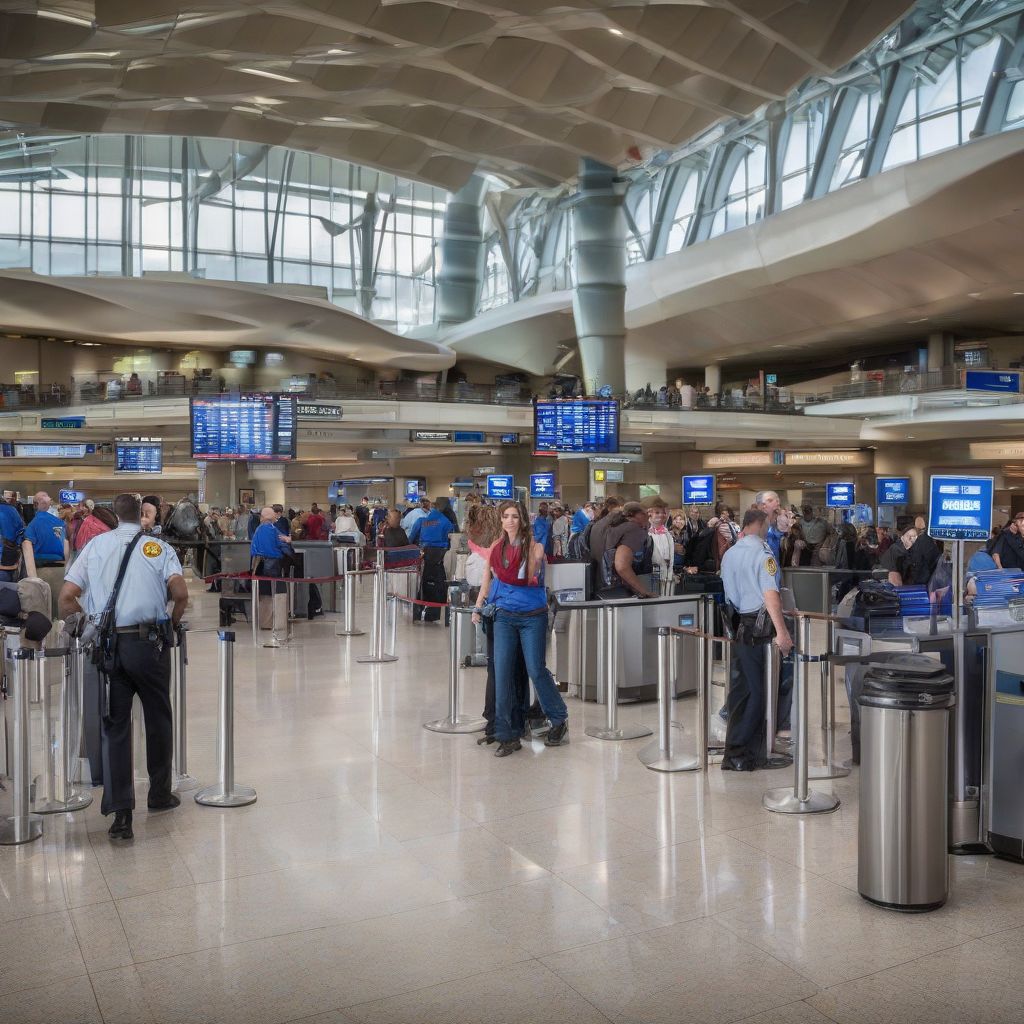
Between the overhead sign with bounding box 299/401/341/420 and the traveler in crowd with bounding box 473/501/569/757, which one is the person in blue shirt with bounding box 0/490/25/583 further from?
the overhead sign with bounding box 299/401/341/420

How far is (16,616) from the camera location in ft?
20.1

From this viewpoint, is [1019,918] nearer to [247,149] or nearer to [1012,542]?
[1012,542]

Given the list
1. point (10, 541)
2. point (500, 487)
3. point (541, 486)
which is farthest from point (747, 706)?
point (541, 486)

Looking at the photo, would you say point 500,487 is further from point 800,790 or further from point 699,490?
point 800,790

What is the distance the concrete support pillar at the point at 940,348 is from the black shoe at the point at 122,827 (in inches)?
1575

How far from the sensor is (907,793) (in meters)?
4.20

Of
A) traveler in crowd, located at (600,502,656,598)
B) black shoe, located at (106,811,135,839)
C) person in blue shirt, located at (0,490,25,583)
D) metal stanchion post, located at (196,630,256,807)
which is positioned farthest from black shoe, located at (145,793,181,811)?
person in blue shirt, located at (0,490,25,583)

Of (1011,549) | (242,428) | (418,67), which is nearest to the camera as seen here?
(1011,549)

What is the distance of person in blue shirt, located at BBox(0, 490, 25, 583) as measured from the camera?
11961mm

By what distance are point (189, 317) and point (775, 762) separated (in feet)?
127

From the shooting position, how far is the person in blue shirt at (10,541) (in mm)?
11961

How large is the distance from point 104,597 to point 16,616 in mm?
1098

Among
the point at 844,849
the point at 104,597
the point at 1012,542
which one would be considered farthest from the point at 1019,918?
the point at 1012,542

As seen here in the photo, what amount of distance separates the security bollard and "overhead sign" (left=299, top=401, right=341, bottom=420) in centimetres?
2349
